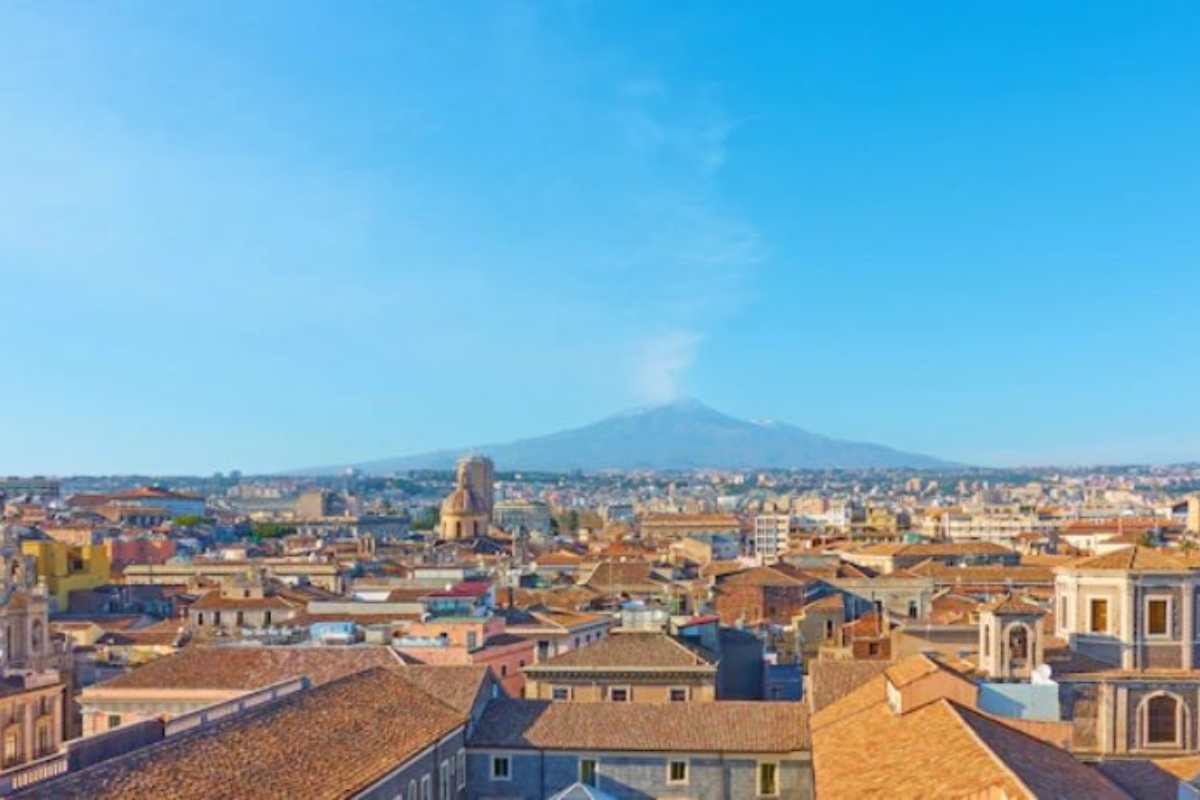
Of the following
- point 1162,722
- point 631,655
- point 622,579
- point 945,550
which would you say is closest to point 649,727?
Answer: point 631,655

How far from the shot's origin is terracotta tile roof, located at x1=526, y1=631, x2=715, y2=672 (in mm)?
39000

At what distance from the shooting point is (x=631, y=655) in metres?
39.3

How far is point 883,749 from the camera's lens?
23.1 metres

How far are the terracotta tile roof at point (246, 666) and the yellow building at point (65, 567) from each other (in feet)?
118

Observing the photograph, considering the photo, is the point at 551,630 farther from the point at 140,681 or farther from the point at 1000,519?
the point at 1000,519

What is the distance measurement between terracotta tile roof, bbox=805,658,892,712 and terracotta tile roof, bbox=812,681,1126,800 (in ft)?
17.0

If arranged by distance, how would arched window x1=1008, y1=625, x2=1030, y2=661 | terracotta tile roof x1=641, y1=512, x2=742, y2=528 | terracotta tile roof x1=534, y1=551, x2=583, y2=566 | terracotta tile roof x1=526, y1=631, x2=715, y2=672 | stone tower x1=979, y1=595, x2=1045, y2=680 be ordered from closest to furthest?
stone tower x1=979, y1=595, x2=1045, y2=680 < arched window x1=1008, y1=625, x2=1030, y2=661 < terracotta tile roof x1=526, y1=631, x2=715, y2=672 < terracotta tile roof x1=534, y1=551, x2=583, y2=566 < terracotta tile roof x1=641, y1=512, x2=742, y2=528

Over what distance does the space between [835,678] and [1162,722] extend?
28.3 feet

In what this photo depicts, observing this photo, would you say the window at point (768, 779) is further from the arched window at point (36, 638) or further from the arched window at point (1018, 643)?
the arched window at point (36, 638)

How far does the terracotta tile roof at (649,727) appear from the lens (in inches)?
1224

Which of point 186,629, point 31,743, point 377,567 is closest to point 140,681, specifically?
point 31,743

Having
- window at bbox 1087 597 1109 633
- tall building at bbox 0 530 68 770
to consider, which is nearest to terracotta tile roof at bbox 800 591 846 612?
window at bbox 1087 597 1109 633

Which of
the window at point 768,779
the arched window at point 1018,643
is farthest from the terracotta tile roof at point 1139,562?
the window at point 768,779

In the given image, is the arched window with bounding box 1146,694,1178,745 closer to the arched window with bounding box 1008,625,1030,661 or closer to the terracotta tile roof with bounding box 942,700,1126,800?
the arched window with bounding box 1008,625,1030,661
